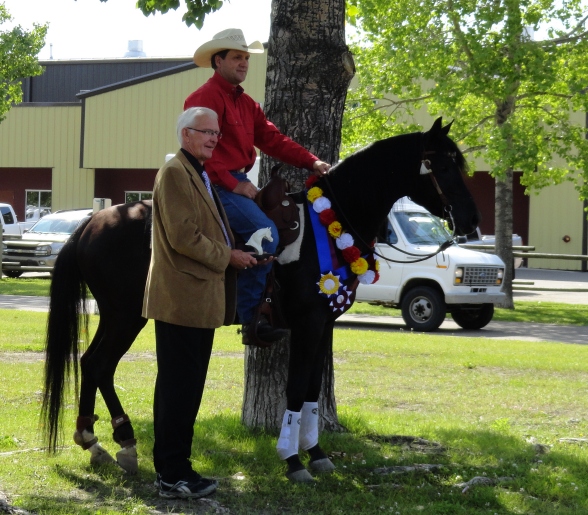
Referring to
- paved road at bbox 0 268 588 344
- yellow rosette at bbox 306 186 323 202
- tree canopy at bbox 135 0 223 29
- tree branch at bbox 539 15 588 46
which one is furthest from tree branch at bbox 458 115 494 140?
yellow rosette at bbox 306 186 323 202

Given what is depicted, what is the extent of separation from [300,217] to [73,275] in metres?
1.54

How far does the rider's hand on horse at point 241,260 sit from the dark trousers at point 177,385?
40 cm

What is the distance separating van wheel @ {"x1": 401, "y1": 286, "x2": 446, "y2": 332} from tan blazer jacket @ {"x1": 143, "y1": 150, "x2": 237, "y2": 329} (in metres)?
11.8

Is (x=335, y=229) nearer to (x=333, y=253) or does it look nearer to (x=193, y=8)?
(x=333, y=253)

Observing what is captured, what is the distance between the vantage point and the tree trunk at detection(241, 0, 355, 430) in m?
6.98

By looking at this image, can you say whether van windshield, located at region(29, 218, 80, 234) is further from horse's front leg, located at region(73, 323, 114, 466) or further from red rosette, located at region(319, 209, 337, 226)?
red rosette, located at region(319, 209, 337, 226)

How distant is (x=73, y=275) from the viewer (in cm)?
634

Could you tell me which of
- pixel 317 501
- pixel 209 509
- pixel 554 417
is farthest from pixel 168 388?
pixel 554 417

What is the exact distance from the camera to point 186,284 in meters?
5.25

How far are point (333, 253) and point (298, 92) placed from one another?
1.55m

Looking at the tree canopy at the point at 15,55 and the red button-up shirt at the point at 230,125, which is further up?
the tree canopy at the point at 15,55

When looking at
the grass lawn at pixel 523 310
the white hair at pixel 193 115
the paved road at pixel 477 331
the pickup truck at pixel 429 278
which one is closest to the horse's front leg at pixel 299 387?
the white hair at pixel 193 115

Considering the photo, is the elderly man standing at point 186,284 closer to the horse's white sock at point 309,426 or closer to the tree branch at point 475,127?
the horse's white sock at point 309,426

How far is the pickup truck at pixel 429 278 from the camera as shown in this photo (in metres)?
16.8
